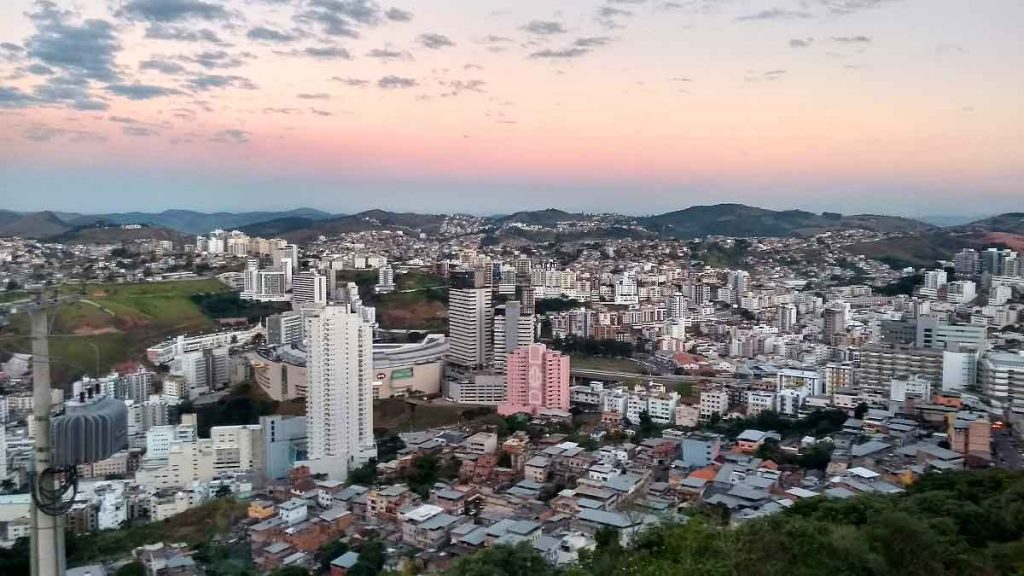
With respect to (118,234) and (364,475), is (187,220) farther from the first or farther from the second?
(364,475)

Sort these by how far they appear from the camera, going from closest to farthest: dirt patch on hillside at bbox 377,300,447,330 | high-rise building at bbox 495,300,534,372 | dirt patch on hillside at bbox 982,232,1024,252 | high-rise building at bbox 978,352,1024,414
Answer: high-rise building at bbox 978,352,1024,414 < high-rise building at bbox 495,300,534,372 < dirt patch on hillside at bbox 377,300,447,330 < dirt patch on hillside at bbox 982,232,1024,252

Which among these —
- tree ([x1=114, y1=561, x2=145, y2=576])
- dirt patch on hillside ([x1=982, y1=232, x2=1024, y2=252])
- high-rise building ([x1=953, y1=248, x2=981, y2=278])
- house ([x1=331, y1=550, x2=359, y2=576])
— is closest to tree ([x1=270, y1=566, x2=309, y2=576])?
house ([x1=331, y1=550, x2=359, y2=576])

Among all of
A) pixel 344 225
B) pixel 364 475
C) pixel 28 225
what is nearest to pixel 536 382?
pixel 364 475

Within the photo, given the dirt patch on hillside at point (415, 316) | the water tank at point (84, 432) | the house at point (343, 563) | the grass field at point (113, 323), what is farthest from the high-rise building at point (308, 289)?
the water tank at point (84, 432)

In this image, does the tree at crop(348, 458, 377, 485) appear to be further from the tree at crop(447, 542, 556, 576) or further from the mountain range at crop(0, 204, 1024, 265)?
the mountain range at crop(0, 204, 1024, 265)

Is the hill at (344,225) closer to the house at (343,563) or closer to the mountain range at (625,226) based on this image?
the mountain range at (625,226)
